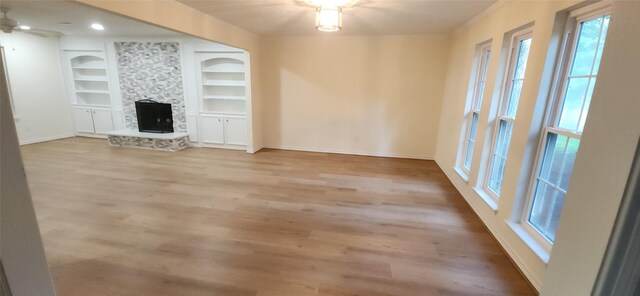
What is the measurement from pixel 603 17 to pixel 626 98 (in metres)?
1.54

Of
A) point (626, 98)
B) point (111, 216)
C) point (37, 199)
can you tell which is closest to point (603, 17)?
point (626, 98)

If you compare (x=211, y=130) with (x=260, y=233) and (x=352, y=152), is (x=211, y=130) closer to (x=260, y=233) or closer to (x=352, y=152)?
(x=352, y=152)

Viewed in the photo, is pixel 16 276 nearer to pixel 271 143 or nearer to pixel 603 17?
pixel 603 17

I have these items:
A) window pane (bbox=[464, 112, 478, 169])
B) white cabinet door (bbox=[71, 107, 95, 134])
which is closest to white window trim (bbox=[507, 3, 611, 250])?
window pane (bbox=[464, 112, 478, 169])

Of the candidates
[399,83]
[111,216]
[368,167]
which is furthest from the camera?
[399,83]

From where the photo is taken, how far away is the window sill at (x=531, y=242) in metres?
1.99

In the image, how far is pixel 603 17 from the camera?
5.80ft

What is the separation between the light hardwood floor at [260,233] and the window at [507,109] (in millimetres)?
524

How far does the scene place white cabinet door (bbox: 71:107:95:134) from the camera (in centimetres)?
657

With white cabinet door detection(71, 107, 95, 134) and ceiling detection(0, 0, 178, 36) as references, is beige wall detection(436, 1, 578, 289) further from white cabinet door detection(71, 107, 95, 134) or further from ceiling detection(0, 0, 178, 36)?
white cabinet door detection(71, 107, 95, 134)

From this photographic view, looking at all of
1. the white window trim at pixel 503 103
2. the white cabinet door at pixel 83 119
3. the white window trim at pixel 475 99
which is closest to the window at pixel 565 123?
the white window trim at pixel 503 103

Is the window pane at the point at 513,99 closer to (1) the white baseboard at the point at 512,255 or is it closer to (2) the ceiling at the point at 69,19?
(1) the white baseboard at the point at 512,255

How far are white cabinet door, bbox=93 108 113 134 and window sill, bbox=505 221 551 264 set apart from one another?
806cm

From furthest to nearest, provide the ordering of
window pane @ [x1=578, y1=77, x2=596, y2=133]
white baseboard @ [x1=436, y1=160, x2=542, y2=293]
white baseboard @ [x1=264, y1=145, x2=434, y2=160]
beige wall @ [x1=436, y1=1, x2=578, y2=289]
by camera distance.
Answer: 1. white baseboard @ [x1=264, y1=145, x2=434, y2=160]
2. beige wall @ [x1=436, y1=1, x2=578, y2=289]
3. white baseboard @ [x1=436, y1=160, x2=542, y2=293]
4. window pane @ [x1=578, y1=77, x2=596, y2=133]
